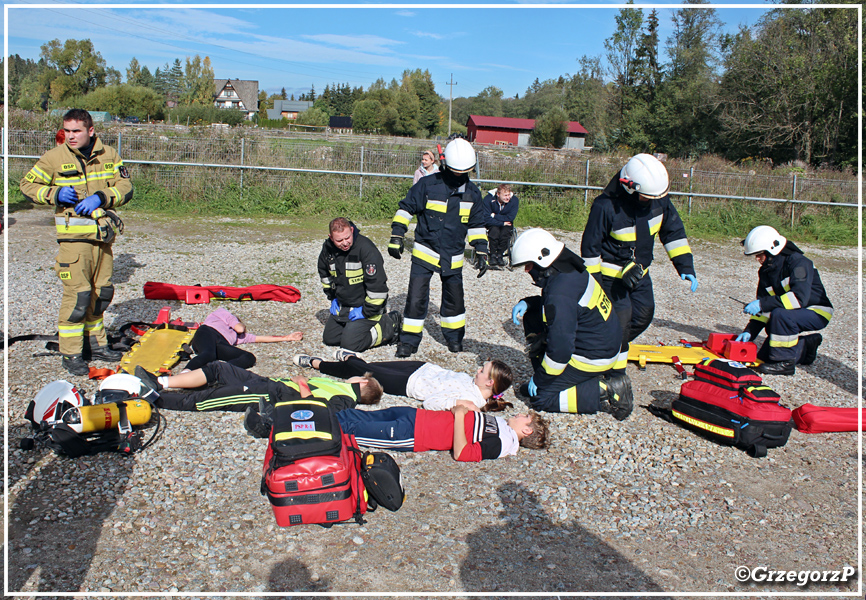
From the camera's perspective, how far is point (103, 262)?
5930 mm

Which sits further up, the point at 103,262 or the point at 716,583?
the point at 103,262

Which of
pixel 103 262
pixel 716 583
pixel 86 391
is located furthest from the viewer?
pixel 103 262

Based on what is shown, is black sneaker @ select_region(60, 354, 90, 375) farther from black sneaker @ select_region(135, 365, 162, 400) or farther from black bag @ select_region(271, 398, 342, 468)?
black bag @ select_region(271, 398, 342, 468)

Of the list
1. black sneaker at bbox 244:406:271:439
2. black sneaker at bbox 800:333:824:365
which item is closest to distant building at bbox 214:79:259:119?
black sneaker at bbox 800:333:824:365

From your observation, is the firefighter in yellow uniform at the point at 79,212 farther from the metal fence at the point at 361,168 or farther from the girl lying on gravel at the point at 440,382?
the metal fence at the point at 361,168

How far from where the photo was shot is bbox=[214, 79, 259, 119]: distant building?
104500mm

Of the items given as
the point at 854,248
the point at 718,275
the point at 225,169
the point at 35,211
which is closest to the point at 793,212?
the point at 854,248

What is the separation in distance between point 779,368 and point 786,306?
28.0 inches

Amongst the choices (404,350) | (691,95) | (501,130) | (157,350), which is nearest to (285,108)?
(501,130)

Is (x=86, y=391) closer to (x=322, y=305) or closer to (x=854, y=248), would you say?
(x=322, y=305)

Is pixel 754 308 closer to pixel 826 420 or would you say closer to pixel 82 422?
pixel 826 420

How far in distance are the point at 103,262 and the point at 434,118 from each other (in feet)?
231

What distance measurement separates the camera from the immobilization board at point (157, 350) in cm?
556

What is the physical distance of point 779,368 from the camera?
6.71 m
